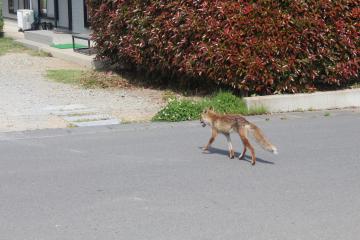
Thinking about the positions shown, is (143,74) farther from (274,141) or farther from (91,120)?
(274,141)

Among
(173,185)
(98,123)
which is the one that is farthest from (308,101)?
(173,185)

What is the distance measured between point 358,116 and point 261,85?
1.75 meters

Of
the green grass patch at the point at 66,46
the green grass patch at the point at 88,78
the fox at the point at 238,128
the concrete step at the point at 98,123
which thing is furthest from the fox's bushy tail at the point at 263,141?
the green grass patch at the point at 66,46

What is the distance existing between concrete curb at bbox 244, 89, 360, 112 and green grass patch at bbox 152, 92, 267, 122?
0.47 feet

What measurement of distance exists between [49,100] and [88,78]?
264cm

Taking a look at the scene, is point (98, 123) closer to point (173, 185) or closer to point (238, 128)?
point (238, 128)

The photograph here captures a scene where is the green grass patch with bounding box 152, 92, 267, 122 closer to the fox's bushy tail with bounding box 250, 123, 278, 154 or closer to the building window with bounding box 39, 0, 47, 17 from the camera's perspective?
the fox's bushy tail with bounding box 250, 123, 278, 154

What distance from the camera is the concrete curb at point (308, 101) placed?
11242 mm

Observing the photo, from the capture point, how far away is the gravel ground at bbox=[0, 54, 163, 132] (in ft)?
34.6

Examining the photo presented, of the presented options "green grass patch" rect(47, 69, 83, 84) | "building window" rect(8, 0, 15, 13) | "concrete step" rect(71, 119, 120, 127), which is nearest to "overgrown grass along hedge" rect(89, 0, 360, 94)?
"concrete step" rect(71, 119, 120, 127)

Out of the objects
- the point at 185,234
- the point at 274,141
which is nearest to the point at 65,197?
the point at 185,234

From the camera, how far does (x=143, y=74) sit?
592 inches

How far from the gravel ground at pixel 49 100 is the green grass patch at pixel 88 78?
31cm

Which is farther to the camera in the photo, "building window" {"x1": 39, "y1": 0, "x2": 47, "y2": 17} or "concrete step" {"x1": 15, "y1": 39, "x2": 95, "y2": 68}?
"building window" {"x1": 39, "y1": 0, "x2": 47, "y2": 17}
